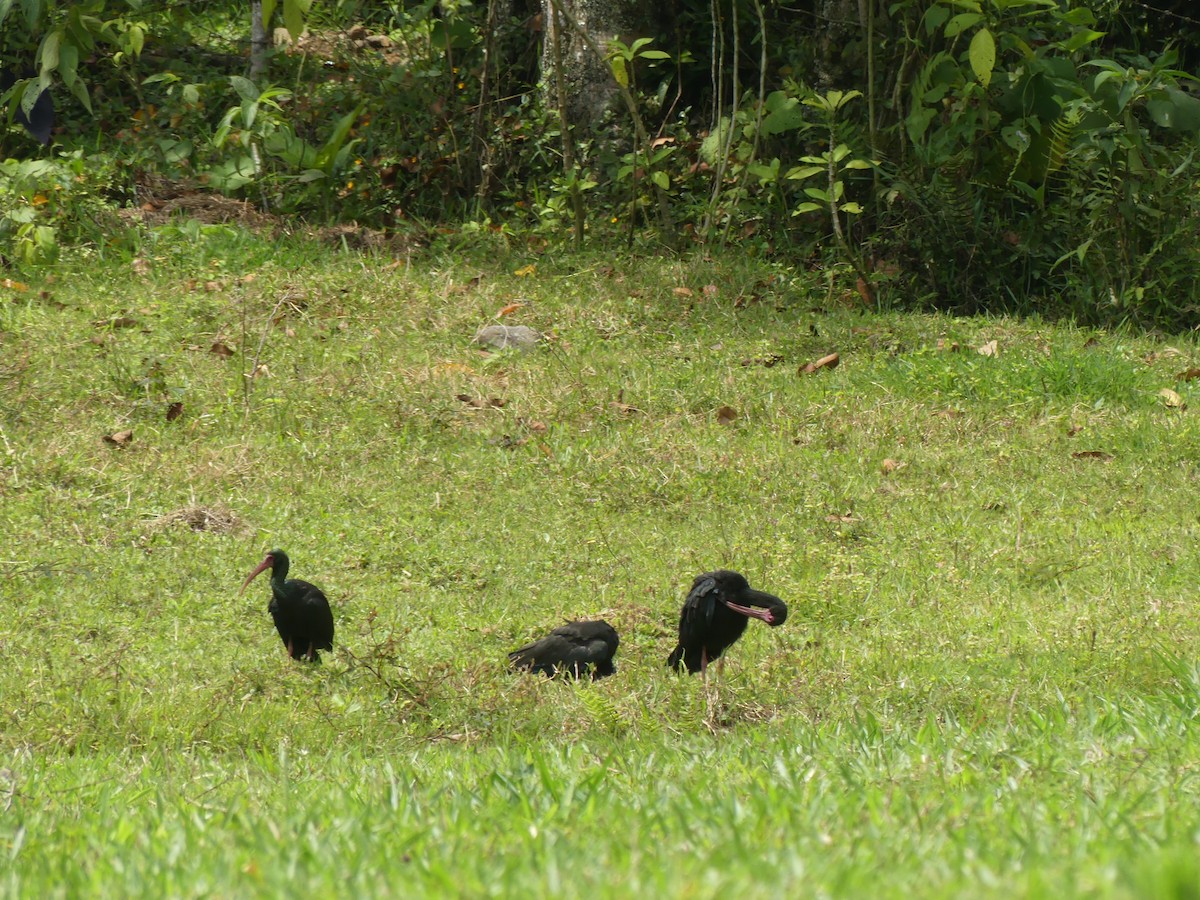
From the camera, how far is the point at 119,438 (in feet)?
26.2

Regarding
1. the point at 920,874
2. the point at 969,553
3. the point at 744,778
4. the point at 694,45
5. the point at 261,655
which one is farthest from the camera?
the point at 694,45

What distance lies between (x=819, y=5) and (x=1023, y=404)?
4406mm

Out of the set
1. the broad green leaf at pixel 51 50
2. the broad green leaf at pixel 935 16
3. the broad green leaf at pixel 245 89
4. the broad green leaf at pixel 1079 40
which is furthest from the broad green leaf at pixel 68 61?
the broad green leaf at pixel 1079 40

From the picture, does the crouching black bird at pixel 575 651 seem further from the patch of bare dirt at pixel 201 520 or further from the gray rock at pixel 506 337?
the gray rock at pixel 506 337

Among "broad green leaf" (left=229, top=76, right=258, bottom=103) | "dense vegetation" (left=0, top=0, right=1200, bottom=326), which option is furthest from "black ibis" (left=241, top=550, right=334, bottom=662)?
"broad green leaf" (left=229, top=76, right=258, bottom=103)

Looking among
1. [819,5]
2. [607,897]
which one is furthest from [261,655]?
[819,5]

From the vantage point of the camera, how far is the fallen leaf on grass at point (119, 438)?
26.1 ft

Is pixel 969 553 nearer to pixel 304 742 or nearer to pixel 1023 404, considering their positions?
pixel 1023 404

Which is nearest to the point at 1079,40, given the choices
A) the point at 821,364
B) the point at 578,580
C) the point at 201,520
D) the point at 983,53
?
the point at 983,53

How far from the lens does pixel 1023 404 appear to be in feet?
28.1

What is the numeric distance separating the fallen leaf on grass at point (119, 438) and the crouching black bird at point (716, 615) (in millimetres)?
3716

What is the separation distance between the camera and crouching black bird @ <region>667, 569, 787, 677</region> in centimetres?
545

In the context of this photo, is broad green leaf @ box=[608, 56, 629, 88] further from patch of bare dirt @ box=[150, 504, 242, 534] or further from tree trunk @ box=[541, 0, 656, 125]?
patch of bare dirt @ box=[150, 504, 242, 534]

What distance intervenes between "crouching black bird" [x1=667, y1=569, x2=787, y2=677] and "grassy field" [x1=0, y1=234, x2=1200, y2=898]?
0.11 meters
